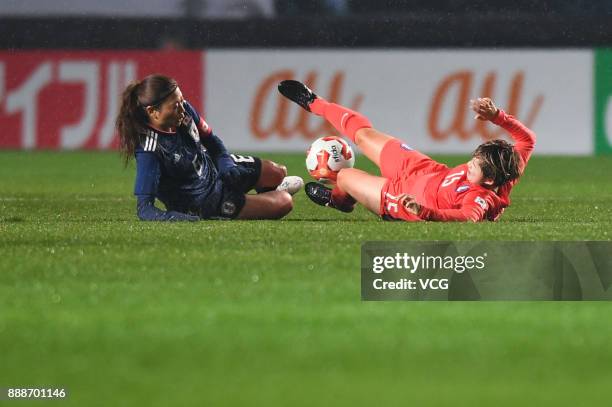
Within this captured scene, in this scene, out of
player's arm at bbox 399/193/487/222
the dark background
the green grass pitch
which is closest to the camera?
the green grass pitch

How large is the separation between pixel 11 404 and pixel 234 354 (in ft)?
2.72

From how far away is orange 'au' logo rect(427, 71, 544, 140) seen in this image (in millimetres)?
18453

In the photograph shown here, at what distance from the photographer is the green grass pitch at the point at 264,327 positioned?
3807 mm

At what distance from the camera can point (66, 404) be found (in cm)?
365

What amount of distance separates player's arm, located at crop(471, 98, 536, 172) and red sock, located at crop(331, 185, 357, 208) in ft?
3.64

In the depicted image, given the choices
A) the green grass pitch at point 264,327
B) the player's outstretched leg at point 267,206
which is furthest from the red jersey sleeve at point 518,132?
the player's outstretched leg at point 267,206

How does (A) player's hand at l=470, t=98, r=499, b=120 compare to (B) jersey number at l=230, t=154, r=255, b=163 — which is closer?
(A) player's hand at l=470, t=98, r=499, b=120

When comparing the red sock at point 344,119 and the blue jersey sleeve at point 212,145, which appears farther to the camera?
the red sock at point 344,119

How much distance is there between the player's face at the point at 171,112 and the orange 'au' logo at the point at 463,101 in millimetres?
10896

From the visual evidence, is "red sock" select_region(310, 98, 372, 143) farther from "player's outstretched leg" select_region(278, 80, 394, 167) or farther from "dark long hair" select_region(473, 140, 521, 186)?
"dark long hair" select_region(473, 140, 521, 186)

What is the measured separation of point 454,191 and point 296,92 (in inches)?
59.0

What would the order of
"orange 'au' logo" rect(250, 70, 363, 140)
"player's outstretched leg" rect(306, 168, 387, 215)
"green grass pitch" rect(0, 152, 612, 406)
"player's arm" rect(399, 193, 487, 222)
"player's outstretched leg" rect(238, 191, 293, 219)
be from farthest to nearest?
"orange 'au' logo" rect(250, 70, 363, 140) < "player's outstretched leg" rect(238, 191, 293, 219) < "player's outstretched leg" rect(306, 168, 387, 215) < "player's arm" rect(399, 193, 487, 222) < "green grass pitch" rect(0, 152, 612, 406)

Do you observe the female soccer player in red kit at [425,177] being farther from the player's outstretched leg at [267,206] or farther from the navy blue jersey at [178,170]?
the navy blue jersey at [178,170]

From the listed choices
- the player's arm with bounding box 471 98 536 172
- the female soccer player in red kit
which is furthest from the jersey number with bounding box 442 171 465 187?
the player's arm with bounding box 471 98 536 172
